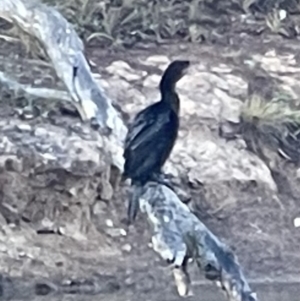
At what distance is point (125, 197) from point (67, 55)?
0.87ft

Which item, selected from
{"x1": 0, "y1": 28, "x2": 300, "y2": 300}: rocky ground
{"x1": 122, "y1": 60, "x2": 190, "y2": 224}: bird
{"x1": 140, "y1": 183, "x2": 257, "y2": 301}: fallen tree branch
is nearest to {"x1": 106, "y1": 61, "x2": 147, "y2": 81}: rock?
{"x1": 0, "y1": 28, "x2": 300, "y2": 300}: rocky ground

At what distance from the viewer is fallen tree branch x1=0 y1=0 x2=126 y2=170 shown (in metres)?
2.26

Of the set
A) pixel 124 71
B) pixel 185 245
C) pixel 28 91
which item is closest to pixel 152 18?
pixel 124 71

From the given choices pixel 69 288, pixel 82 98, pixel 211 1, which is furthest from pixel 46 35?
pixel 69 288

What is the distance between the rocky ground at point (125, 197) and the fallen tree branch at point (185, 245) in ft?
0.17

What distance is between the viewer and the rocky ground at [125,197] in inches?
87.3

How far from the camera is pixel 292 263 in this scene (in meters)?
2.23

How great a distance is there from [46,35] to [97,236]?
0.35 m

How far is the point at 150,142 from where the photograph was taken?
2.15m

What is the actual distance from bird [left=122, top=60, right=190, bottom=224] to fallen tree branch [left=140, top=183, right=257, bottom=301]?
0.07 ft

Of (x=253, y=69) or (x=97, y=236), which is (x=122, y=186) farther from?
(x=253, y=69)

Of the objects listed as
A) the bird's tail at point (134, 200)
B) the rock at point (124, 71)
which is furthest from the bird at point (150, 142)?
the rock at point (124, 71)

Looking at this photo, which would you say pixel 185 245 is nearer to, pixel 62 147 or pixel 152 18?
pixel 62 147

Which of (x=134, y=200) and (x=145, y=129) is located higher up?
(x=145, y=129)
